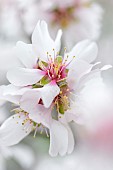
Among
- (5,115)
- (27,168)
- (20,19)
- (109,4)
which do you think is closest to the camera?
(5,115)

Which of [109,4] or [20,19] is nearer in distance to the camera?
[20,19]

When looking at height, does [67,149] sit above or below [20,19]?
below

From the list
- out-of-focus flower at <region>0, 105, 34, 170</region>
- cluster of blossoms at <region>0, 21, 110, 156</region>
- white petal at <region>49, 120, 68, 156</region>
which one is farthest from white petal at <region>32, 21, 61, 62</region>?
out-of-focus flower at <region>0, 105, 34, 170</region>

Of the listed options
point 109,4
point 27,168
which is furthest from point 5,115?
point 109,4

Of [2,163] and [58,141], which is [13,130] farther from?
[2,163]

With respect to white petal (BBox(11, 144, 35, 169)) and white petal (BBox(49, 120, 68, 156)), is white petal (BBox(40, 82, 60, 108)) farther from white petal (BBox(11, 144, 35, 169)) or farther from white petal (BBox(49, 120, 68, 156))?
white petal (BBox(11, 144, 35, 169))

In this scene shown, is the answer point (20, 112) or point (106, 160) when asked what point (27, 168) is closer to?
point (106, 160)

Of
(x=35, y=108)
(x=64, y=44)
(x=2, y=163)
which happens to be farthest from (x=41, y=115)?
(x=64, y=44)
